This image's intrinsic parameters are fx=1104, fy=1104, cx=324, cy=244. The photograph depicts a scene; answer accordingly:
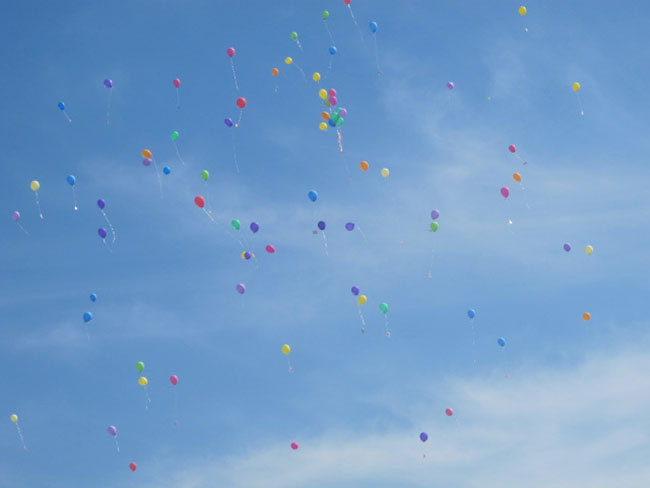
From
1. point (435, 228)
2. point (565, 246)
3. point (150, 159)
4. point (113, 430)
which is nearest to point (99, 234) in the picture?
point (150, 159)

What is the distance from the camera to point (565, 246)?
112ft

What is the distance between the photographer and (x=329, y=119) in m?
32.8

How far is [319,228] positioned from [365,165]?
2428mm

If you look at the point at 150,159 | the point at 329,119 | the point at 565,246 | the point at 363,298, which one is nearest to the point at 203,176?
the point at 150,159

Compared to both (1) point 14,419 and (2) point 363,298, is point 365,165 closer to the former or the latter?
(2) point 363,298

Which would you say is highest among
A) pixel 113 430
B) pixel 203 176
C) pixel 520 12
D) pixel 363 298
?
pixel 520 12

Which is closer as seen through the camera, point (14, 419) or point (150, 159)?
point (150, 159)

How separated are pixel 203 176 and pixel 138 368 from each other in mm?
6633

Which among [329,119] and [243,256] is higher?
[329,119]

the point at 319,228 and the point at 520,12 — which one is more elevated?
the point at 520,12

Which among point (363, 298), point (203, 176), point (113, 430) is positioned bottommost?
point (113, 430)

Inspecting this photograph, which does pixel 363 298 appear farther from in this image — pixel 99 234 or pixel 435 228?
pixel 99 234

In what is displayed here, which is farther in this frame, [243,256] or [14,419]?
[14,419]

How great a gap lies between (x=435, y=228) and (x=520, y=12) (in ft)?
23.4
